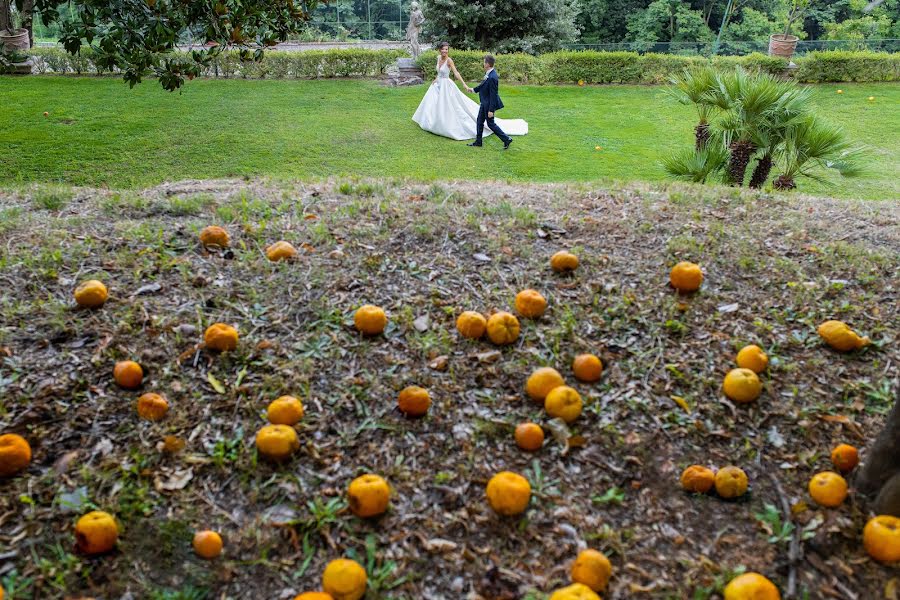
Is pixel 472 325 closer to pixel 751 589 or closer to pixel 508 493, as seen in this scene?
pixel 508 493

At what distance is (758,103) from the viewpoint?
6.77 metres

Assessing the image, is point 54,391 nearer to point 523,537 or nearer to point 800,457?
point 523,537

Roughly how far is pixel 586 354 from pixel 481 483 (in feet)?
2.73

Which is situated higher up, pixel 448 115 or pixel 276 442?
pixel 448 115

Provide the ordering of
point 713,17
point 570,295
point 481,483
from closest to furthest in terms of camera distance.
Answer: point 481,483 → point 570,295 → point 713,17

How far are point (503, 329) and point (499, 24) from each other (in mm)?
20223

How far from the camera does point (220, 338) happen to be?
2.87m

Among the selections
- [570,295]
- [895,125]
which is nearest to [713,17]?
[895,125]

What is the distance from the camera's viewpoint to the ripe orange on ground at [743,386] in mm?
2707

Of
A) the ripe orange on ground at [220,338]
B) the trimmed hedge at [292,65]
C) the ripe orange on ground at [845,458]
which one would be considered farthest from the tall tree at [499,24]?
the ripe orange on ground at [845,458]

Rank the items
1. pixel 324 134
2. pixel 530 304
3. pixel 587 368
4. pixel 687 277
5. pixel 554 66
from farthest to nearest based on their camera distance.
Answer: pixel 554 66 < pixel 324 134 < pixel 687 277 < pixel 530 304 < pixel 587 368

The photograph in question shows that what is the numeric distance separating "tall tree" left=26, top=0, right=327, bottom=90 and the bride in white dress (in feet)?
25.3

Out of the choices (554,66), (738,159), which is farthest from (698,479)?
(554,66)

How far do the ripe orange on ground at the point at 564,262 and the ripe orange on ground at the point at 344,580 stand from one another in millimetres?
2102
